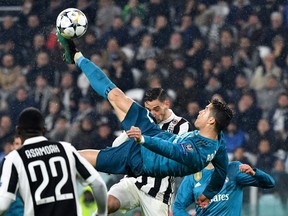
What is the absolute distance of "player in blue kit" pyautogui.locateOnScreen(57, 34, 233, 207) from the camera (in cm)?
781

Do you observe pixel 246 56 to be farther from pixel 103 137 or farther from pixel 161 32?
pixel 103 137

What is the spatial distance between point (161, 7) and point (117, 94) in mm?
6394

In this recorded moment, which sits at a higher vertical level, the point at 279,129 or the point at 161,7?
the point at 161,7

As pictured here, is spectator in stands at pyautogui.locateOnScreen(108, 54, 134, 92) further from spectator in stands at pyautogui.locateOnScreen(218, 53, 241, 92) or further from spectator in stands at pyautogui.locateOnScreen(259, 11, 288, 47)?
spectator in stands at pyautogui.locateOnScreen(259, 11, 288, 47)

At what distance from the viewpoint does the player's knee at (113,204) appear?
9.45 metres

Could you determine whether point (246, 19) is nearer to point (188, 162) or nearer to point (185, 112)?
point (185, 112)

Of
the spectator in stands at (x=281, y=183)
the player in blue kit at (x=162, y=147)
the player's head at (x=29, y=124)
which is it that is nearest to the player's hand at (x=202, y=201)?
the player in blue kit at (x=162, y=147)

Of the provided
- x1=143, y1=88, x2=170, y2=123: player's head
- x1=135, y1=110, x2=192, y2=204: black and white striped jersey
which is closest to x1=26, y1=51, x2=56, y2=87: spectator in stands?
x1=135, y1=110, x2=192, y2=204: black and white striped jersey

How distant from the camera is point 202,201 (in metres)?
8.36

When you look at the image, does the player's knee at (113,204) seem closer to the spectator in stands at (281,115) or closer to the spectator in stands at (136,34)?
the spectator in stands at (281,115)

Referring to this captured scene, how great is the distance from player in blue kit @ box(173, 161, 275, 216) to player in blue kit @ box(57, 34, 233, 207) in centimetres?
27

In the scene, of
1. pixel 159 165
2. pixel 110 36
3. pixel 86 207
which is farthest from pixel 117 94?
pixel 110 36

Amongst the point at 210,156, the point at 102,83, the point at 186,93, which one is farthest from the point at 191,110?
the point at 210,156

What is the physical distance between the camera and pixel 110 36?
14500 mm
